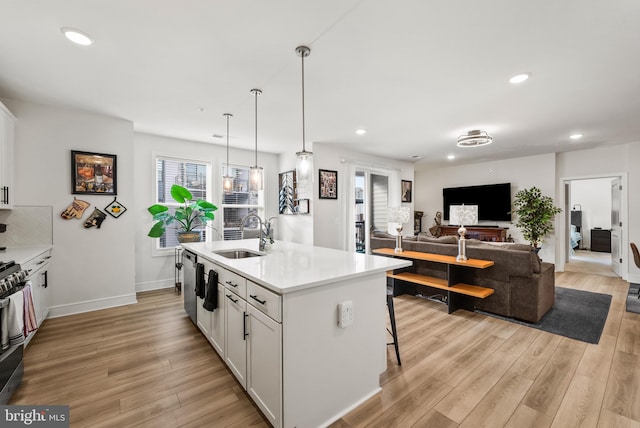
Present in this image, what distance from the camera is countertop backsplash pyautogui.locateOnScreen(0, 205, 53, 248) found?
322cm

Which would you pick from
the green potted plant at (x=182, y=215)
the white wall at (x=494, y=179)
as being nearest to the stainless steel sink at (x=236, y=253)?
the green potted plant at (x=182, y=215)

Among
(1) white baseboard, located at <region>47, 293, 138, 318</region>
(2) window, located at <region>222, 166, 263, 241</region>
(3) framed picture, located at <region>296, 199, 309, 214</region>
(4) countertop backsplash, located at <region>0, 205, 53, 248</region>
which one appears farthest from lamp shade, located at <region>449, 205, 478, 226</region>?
(4) countertop backsplash, located at <region>0, 205, 53, 248</region>

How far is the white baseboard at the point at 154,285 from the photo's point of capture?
4.62m

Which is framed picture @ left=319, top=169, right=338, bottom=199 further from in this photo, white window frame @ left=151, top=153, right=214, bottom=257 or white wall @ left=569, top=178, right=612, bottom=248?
white wall @ left=569, top=178, right=612, bottom=248

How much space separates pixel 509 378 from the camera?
219 cm

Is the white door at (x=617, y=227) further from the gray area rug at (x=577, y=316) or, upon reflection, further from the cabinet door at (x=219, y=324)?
the cabinet door at (x=219, y=324)

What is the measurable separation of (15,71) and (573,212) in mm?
12859

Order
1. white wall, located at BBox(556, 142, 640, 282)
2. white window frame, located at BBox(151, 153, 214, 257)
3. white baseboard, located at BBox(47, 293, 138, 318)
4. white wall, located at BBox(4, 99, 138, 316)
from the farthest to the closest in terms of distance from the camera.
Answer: white wall, located at BBox(556, 142, 640, 282)
white window frame, located at BBox(151, 153, 214, 257)
white baseboard, located at BBox(47, 293, 138, 318)
white wall, located at BBox(4, 99, 138, 316)

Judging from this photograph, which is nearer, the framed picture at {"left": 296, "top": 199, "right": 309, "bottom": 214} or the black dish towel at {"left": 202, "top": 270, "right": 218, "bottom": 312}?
the black dish towel at {"left": 202, "top": 270, "right": 218, "bottom": 312}

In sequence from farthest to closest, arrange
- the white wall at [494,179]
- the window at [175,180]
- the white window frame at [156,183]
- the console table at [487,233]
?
1. the console table at [487,233]
2. the white wall at [494,179]
3. the window at [175,180]
4. the white window frame at [156,183]

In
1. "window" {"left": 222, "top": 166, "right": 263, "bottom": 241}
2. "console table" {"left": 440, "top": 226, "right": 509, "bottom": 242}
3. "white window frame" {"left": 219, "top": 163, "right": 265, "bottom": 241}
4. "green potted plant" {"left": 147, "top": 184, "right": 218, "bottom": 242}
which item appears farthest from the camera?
"console table" {"left": 440, "top": 226, "right": 509, "bottom": 242}

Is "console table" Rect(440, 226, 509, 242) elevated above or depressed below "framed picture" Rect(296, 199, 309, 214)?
A: below

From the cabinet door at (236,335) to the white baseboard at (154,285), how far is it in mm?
3167

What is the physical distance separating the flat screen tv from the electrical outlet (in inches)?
254
